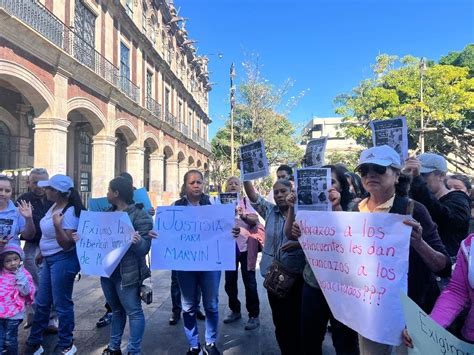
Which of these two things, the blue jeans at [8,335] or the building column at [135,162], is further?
the building column at [135,162]

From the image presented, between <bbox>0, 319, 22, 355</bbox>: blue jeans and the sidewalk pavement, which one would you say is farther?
the sidewalk pavement

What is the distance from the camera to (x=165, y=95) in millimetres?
27703

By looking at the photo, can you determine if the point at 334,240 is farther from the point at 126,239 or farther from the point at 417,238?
the point at 126,239

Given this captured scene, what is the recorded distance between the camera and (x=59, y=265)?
11.0ft

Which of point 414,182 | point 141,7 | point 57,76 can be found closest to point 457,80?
point 141,7

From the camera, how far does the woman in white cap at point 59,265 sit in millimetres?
3352

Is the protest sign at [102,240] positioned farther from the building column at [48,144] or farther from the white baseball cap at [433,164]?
the building column at [48,144]

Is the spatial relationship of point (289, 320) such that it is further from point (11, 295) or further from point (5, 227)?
point (5, 227)

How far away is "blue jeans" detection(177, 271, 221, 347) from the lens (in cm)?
337

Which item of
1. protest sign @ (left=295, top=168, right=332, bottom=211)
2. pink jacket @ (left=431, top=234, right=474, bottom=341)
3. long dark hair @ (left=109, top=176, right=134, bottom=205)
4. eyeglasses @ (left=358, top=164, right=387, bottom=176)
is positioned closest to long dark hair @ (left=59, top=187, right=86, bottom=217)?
long dark hair @ (left=109, top=176, right=134, bottom=205)

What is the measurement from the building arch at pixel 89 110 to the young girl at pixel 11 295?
11.2 m

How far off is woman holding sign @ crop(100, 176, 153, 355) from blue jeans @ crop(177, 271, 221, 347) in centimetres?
39

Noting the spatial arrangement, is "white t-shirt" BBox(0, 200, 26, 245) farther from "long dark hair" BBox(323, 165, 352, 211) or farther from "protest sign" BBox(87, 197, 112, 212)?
"long dark hair" BBox(323, 165, 352, 211)

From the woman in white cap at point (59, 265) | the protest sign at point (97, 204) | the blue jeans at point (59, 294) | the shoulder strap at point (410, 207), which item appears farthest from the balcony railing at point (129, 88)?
the shoulder strap at point (410, 207)
